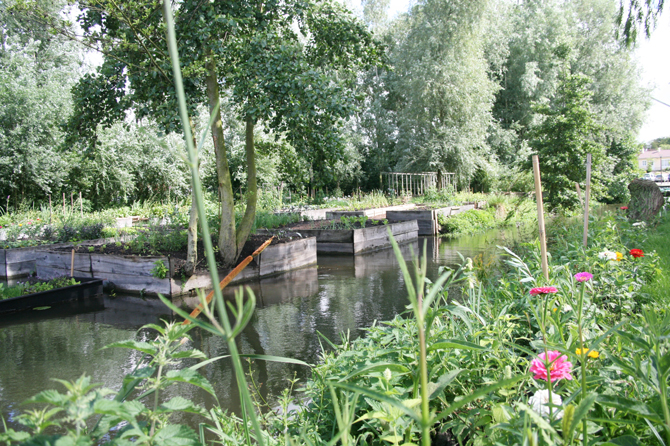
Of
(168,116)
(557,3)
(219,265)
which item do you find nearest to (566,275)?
(168,116)

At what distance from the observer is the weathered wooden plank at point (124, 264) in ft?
21.9

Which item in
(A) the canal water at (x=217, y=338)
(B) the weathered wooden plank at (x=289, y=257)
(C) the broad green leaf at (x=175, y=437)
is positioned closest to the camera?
(C) the broad green leaf at (x=175, y=437)

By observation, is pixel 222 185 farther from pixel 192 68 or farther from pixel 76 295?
pixel 76 295

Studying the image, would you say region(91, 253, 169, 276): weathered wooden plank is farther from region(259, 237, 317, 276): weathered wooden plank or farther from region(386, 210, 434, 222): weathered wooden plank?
region(386, 210, 434, 222): weathered wooden plank

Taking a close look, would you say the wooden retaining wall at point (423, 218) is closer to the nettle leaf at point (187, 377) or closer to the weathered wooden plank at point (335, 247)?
the weathered wooden plank at point (335, 247)

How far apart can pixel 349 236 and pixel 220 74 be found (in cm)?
457

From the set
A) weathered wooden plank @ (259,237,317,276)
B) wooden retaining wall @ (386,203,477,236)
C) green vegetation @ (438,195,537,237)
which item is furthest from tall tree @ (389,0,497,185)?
weathered wooden plank @ (259,237,317,276)

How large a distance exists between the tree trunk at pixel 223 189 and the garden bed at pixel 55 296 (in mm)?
1953

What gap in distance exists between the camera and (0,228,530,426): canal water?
3641 mm

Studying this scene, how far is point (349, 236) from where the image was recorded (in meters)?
10.2

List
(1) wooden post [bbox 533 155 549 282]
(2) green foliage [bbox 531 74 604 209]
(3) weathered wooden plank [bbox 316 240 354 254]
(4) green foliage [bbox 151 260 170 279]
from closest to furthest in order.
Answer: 1. (1) wooden post [bbox 533 155 549 282]
2. (4) green foliage [bbox 151 260 170 279]
3. (3) weathered wooden plank [bbox 316 240 354 254]
4. (2) green foliage [bbox 531 74 604 209]

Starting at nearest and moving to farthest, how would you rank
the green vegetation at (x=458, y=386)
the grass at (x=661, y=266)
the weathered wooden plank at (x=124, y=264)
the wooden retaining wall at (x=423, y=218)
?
the green vegetation at (x=458, y=386), the grass at (x=661, y=266), the weathered wooden plank at (x=124, y=264), the wooden retaining wall at (x=423, y=218)

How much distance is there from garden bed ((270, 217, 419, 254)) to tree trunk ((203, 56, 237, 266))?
10.4 feet

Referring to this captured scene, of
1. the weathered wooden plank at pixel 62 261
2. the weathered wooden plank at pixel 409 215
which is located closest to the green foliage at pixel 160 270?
the weathered wooden plank at pixel 62 261
